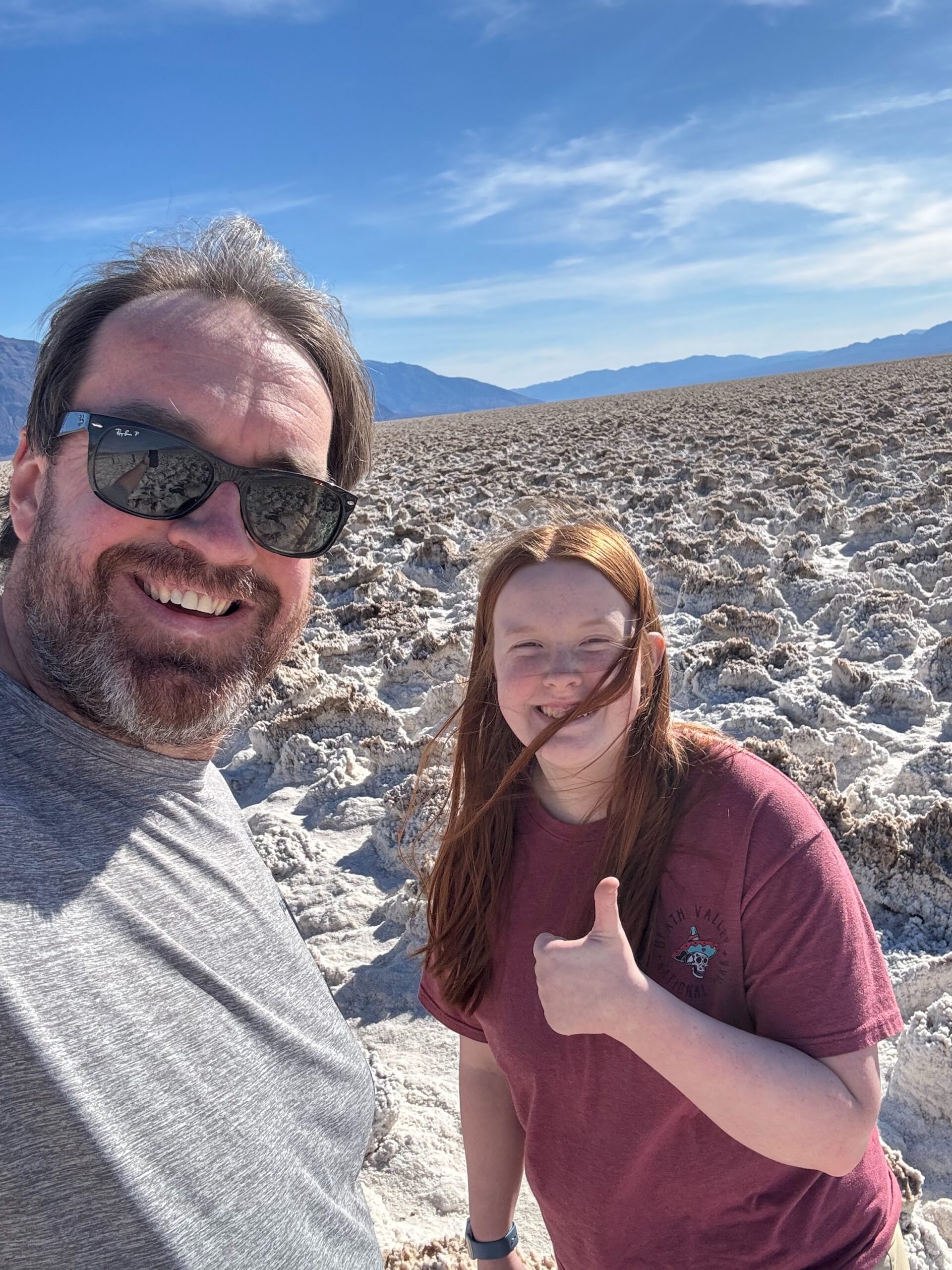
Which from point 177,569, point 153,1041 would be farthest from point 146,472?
point 153,1041

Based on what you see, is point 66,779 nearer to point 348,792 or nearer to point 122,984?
point 122,984

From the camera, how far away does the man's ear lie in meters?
1.58

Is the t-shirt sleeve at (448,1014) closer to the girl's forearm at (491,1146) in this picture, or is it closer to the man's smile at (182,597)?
the girl's forearm at (491,1146)

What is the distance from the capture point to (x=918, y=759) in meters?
3.57

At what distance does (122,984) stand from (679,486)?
11354 mm

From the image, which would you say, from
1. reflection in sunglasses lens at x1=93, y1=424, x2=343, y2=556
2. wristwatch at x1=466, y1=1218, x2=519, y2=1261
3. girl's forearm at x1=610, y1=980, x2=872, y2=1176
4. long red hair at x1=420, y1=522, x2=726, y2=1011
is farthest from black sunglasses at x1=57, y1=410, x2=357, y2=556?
wristwatch at x1=466, y1=1218, x2=519, y2=1261

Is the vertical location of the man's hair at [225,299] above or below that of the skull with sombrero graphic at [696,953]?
above

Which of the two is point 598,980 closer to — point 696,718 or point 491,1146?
point 491,1146

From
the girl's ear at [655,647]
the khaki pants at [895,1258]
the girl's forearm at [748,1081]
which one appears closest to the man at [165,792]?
the girl's forearm at [748,1081]

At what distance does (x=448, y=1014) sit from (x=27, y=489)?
1.25 meters

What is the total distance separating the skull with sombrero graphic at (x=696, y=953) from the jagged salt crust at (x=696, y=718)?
84cm

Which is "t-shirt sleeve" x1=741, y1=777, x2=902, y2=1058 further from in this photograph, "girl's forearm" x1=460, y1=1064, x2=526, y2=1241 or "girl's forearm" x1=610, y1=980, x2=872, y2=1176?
"girl's forearm" x1=460, y1=1064, x2=526, y2=1241

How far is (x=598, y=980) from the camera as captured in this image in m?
1.13

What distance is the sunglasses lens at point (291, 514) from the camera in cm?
162
